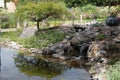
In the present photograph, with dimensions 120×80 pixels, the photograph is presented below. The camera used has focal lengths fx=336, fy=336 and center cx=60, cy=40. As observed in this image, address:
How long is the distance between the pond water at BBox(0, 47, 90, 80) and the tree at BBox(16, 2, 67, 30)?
3809 millimetres

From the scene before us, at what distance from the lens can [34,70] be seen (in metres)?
11.8

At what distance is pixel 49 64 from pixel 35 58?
1.37 metres

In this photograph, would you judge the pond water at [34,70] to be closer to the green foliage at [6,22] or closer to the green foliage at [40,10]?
the green foliage at [40,10]

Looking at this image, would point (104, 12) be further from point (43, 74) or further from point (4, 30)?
point (43, 74)

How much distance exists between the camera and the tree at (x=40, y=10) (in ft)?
56.6

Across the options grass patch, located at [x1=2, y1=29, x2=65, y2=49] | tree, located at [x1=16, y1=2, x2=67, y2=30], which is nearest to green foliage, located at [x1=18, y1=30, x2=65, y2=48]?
grass patch, located at [x1=2, y1=29, x2=65, y2=49]

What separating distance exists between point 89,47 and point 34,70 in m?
3.29

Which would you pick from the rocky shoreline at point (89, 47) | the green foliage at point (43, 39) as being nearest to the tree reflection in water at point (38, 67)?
the rocky shoreline at point (89, 47)

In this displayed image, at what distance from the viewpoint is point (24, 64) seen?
12789mm

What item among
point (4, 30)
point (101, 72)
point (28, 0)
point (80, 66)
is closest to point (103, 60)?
point (80, 66)

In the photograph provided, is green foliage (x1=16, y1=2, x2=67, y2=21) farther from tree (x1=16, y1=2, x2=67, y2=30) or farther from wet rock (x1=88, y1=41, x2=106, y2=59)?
wet rock (x1=88, y1=41, x2=106, y2=59)

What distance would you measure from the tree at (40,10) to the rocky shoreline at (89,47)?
132 centimetres

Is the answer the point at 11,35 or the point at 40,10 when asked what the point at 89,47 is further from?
the point at 11,35

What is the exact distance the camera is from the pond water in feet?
35.1
